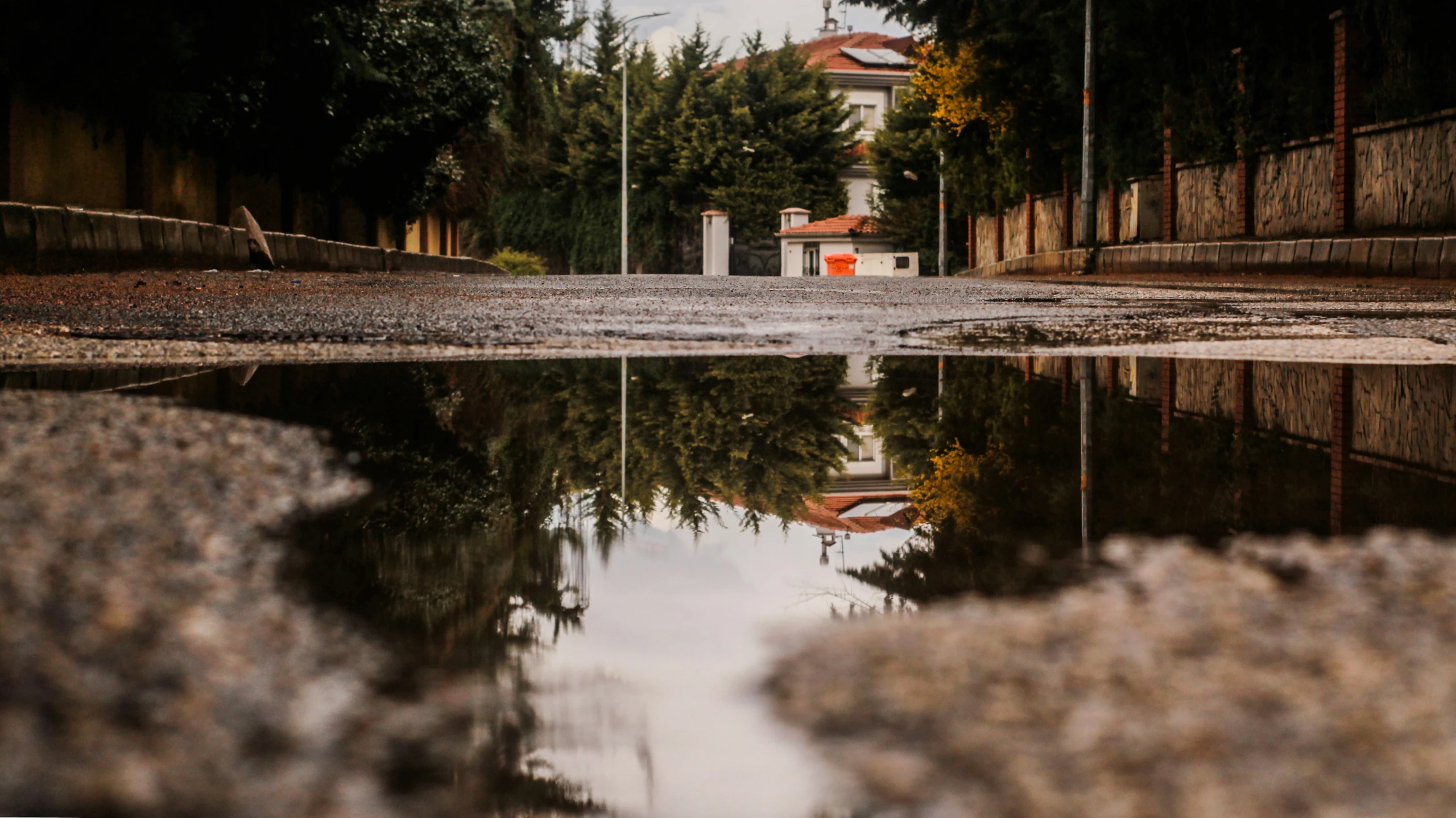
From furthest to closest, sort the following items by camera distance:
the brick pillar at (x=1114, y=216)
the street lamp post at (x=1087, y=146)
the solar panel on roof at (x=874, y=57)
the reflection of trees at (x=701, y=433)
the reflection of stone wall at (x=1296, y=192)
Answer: the solar panel on roof at (x=874, y=57) → the brick pillar at (x=1114, y=216) → the street lamp post at (x=1087, y=146) → the reflection of stone wall at (x=1296, y=192) → the reflection of trees at (x=701, y=433)

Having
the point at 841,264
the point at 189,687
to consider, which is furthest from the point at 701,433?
the point at 841,264

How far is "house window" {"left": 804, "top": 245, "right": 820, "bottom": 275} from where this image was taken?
46.7 metres

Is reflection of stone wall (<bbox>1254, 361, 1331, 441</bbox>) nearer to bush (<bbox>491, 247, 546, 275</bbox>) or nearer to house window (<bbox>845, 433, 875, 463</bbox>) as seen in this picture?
house window (<bbox>845, 433, 875, 463</bbox>)

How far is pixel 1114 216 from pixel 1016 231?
641cm

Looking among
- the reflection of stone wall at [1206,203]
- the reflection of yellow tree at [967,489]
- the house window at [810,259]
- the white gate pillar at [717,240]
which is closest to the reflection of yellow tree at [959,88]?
the reflection of stone wall at [1206,203]

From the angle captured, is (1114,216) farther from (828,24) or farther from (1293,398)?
(828,24)

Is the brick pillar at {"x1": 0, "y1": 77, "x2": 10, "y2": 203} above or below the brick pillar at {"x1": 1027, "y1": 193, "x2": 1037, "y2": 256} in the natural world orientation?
below

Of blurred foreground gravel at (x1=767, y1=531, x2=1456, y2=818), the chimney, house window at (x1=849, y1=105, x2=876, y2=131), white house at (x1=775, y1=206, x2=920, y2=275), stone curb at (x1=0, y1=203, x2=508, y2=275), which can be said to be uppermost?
house window at (x1=849, y1=105, x2=876, y2=131)

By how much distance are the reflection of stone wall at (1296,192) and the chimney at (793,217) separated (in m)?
31.6

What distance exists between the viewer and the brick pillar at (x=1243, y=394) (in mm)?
2057

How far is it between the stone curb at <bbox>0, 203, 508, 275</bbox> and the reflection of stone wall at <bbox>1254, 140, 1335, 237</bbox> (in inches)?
416

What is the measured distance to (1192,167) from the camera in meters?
17.1

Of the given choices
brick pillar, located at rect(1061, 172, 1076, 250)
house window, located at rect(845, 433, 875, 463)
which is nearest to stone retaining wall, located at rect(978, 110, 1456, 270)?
brick pillar, located at rect(1061, 172, 1076, 250)

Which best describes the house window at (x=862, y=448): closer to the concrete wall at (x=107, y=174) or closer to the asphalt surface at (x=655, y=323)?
the asphalt surface at (x=655, y=323)
